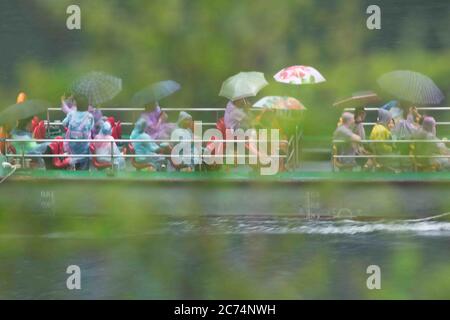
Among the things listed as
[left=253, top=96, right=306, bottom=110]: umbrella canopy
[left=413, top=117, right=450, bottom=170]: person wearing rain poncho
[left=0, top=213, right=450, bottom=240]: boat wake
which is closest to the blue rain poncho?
[left=0, top=213, right=450, bottom=240]: boat wake

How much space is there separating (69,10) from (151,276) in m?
0.70

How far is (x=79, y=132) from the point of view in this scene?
468 centimetres

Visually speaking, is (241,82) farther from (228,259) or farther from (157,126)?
(157,126)

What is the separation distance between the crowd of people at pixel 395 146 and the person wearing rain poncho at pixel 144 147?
105 centimetres

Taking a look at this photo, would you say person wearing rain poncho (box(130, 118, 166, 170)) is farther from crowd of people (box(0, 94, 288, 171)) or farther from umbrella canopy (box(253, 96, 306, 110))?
umbrella canopy (box(253, 96, 306, 110))

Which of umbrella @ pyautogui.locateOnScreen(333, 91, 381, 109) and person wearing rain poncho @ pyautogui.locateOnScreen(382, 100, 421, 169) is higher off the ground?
umbrella @ pyautogui.locateOnScreen(333, 91, 381, 109)

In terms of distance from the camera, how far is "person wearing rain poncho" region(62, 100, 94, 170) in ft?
15.1

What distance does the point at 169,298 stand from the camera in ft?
7.19

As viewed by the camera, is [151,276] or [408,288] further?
[408,288]

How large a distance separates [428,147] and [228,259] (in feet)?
8.64

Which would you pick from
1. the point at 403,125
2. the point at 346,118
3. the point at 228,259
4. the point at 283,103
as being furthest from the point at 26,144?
the point at 283,103

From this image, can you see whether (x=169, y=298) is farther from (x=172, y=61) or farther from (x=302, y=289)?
(x=172, y=61)

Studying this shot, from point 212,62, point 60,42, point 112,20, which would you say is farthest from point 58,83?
point 60,42
